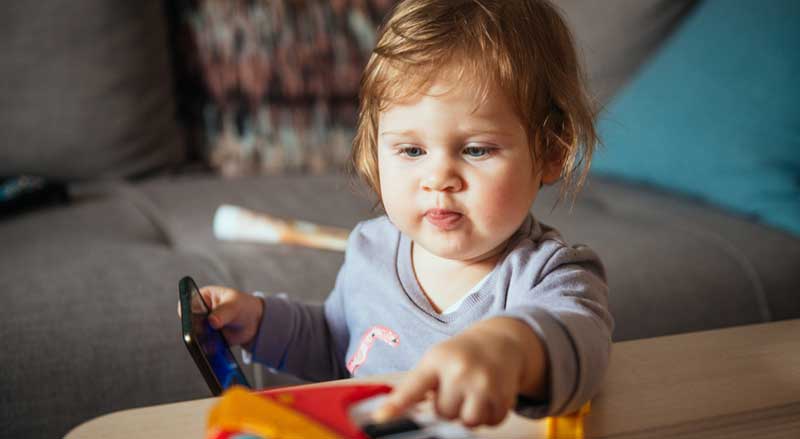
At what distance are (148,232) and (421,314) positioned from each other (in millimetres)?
648

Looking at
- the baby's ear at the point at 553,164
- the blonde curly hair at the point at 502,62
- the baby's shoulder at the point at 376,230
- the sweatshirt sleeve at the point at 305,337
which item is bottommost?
the sweatshirt sleeve at the point at 305,337

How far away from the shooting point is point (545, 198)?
4.57 feet

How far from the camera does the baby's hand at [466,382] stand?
43 centimetres

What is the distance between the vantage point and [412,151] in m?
0.67

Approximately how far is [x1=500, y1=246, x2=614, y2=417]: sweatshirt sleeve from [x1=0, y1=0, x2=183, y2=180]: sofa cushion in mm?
1139

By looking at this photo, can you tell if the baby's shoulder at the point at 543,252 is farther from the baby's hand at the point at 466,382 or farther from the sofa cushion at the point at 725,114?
the sofa cushion at the point at 725,114

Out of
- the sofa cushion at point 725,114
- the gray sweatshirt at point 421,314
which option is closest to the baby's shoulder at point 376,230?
the gray sweatshirt at point 421,314

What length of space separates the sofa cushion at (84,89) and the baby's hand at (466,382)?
48.9 inches

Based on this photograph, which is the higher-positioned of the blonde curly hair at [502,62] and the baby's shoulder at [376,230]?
the blonde curly hair at [502,62]

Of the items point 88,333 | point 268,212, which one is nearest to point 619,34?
point 268,212

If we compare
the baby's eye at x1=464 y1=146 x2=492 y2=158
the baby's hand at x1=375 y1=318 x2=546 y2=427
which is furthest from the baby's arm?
the baby's eye at x1=464 y1=146 x2=492 y2=158

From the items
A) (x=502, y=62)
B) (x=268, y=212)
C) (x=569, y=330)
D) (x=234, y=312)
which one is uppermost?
(x=502, y=62)

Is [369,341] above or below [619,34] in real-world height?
below

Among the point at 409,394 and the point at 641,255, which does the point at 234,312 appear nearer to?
the point at 409,394
